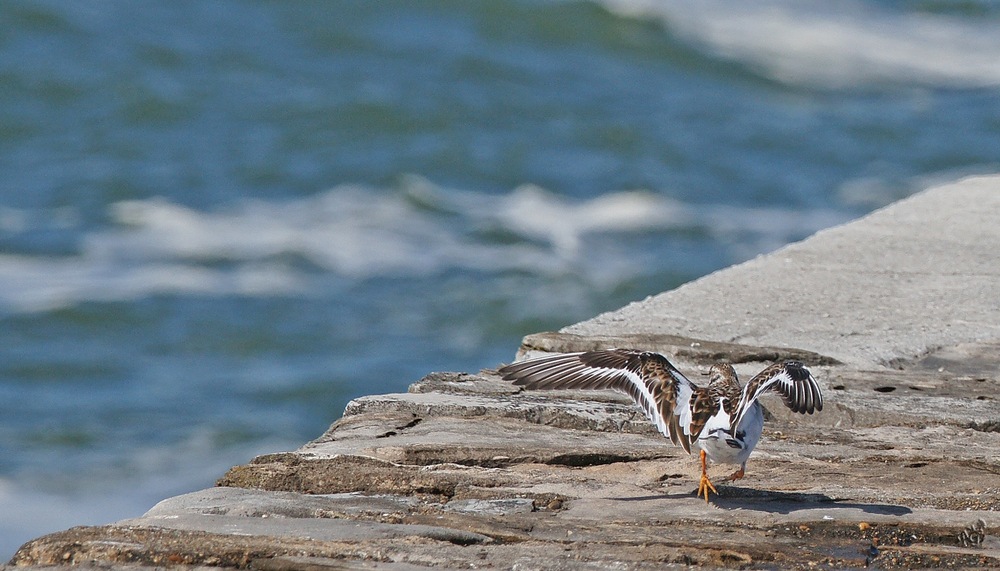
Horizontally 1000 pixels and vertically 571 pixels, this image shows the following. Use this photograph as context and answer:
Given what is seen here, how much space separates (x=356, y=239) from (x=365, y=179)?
136cm

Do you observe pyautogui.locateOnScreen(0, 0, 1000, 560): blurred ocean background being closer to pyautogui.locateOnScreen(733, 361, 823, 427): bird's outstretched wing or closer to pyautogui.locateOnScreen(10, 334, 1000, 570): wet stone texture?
pyautogui.locateOnScreen(10, 334, 1000, 570): wet stone texture

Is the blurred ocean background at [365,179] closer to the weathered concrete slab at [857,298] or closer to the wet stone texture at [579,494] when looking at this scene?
the weathered concrete slab at [857,298]

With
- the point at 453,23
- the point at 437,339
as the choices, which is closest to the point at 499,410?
the point at 437,339

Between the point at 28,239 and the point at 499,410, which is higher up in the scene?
the point at 28,239

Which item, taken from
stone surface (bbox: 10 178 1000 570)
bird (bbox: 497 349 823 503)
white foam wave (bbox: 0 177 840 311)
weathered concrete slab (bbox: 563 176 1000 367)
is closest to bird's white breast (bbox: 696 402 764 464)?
bird (bbox: 497 349 823 503)

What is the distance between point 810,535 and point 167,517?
117 centimetres

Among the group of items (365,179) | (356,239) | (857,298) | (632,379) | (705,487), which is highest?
(365,179)

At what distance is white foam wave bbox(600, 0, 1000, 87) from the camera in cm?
1535

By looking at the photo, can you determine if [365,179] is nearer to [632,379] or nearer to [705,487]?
[632,379]

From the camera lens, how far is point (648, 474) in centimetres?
305

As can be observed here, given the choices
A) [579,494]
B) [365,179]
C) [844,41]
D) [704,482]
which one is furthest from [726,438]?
[844,41]

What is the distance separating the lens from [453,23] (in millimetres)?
15961

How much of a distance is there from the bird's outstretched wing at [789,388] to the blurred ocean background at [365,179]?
4.63 m

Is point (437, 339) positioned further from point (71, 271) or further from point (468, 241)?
point (71, 271)
